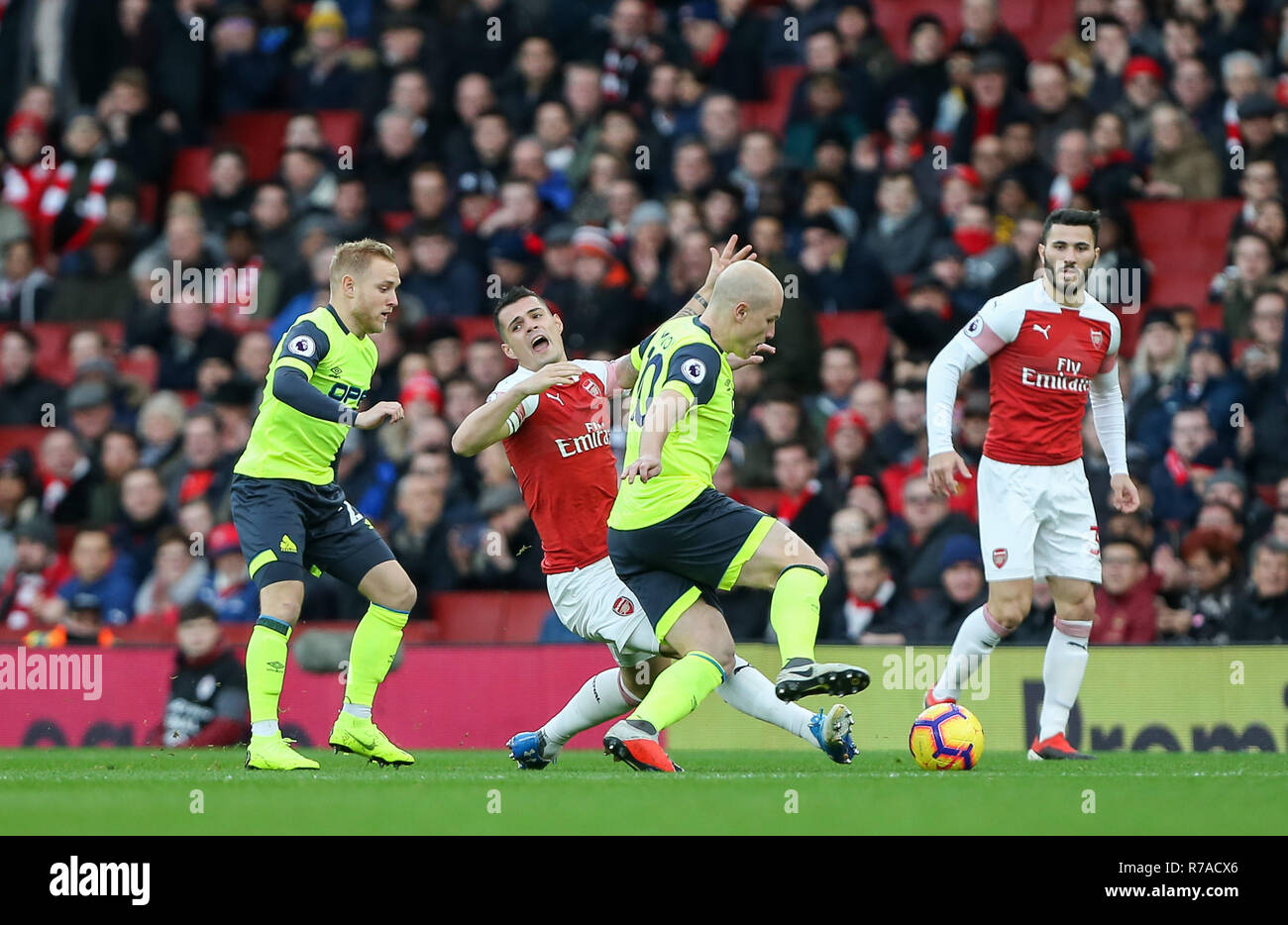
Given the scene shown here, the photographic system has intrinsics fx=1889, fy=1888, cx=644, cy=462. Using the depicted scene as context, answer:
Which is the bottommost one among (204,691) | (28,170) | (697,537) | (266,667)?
(204,691)

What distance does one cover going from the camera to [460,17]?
1549 centimetres

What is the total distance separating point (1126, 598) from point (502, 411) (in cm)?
466

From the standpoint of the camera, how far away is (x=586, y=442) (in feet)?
25.6

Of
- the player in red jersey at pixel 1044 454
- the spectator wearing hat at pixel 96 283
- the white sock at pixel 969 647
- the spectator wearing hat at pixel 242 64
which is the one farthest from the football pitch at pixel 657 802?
the spectator wearing hat at pixel 242 64

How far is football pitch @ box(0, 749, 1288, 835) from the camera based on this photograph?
5.69m

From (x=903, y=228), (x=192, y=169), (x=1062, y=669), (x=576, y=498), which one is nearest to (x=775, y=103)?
(x=903, y=228)

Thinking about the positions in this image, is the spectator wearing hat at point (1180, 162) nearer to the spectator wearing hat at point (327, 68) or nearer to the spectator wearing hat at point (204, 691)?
the spectator wearing hat at point (327, 68)

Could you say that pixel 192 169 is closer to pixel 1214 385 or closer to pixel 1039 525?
pixel 1214 385

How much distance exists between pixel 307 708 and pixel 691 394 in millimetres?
4558

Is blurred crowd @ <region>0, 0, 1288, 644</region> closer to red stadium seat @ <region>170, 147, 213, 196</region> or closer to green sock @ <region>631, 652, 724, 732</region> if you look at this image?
red stadium seat @ <region>170, 147, 213, 196</region>

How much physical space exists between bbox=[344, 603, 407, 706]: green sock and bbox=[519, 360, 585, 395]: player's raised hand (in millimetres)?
1581

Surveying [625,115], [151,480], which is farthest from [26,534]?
[625,115]

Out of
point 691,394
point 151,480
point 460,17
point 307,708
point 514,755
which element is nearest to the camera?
point 691,394

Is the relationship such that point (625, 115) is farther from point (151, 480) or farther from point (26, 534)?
point (26, 534)
